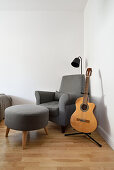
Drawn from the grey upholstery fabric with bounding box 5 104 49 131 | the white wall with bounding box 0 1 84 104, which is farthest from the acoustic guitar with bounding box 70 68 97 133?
the white wall with bounding box 0 1 84 104

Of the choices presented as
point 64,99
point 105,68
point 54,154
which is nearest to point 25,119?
point 54,154

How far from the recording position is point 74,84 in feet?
8.57

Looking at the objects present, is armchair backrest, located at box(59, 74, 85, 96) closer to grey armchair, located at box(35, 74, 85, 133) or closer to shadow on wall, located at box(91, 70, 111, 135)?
grey armchair, located at box(35, 74, 85, 133)

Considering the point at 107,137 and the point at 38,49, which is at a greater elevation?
the point at 38,49

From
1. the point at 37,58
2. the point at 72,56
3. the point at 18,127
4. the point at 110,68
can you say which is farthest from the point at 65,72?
the point at 18,127

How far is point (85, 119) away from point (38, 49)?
6.92 feet

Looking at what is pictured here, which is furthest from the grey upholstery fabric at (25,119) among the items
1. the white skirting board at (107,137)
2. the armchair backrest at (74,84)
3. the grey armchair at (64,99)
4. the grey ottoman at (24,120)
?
the armchair backrest at (74,84)

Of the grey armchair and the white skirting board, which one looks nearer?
the white skirting board

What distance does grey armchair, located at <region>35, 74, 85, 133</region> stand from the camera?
2.10 meters

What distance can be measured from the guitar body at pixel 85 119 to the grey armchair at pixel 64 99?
0.22 m

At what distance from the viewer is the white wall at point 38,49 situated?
3230 mm

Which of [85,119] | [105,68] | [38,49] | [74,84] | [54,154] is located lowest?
[54,154]

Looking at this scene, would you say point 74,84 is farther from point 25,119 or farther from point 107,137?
point 25,119

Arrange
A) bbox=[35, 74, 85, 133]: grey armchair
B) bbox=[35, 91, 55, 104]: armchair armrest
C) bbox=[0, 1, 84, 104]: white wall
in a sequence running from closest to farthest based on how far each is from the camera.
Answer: bbox=[35, 74, 85, 133]: grey armchair, bbox=[35, 91, 55, 104]: armchair armrest, bbox=[0, 1, 84, 104]: white wall
